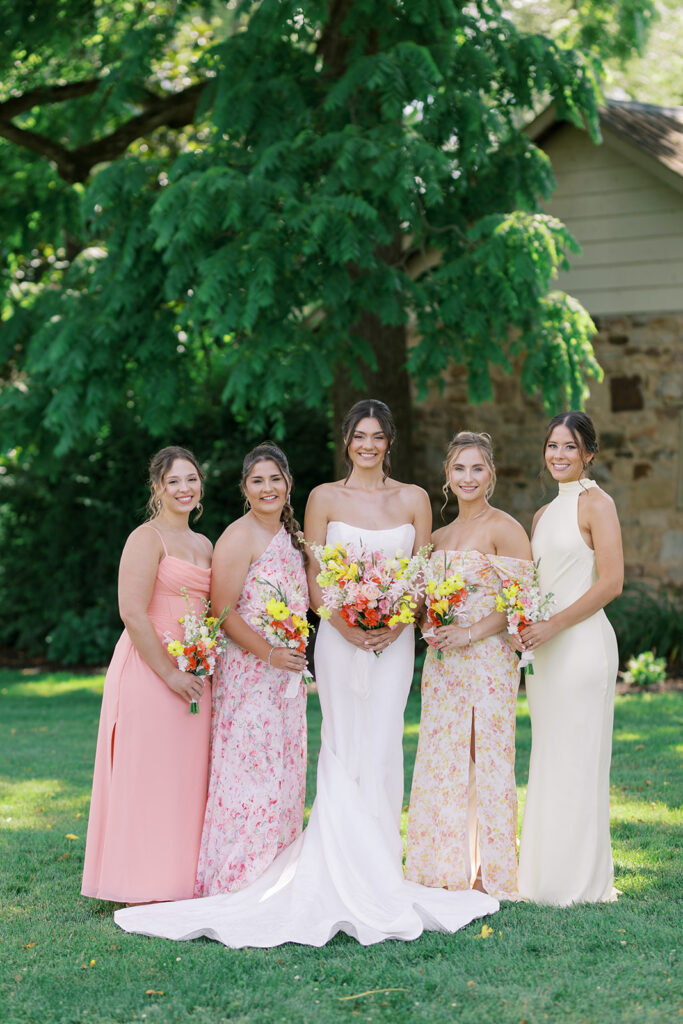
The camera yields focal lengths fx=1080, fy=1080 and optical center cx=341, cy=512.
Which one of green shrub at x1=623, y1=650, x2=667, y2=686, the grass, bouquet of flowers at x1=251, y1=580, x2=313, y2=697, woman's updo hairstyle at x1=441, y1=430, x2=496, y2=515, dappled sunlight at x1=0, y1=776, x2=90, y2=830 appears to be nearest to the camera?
the grass

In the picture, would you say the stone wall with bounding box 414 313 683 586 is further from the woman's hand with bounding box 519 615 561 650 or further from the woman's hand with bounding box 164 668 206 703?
the woman's hand with bounding box 164 668 206 703

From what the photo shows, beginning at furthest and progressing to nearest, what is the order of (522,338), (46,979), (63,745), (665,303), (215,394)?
(215,394)
(665,303)
(522,338)
(63,745)
(46,979)

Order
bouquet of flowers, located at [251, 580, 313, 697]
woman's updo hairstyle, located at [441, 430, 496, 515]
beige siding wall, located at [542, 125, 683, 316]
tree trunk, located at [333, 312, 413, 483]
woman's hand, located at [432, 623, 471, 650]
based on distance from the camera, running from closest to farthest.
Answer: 1. bouquet of flowers, located at [251, 580, 313, 697]
2. woman's hand, located at [432, 623, 471, 650]
3. woman's updo hairstyle, located at [441, 430, 496, 515]
4. tree trunk, located at [333, 312, 413, 483]
5. beige siding wall, located at [542, 125, 683, 316]

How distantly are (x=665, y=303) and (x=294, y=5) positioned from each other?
519cm

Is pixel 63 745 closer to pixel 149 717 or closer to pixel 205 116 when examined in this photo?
pixel 149 717

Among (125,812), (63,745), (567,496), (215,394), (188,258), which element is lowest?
(63,745)

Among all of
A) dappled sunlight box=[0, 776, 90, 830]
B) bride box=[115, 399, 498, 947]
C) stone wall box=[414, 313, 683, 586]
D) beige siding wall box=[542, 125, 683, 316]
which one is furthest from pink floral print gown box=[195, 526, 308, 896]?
beige siding wall box=[542, 125, 683, 316]

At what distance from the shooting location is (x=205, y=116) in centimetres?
1010

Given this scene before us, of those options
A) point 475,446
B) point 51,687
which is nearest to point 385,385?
point 51,687

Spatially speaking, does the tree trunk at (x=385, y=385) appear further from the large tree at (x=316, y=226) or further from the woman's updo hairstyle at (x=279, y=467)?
the woman's updo hairstyle at (x=279, y=467)

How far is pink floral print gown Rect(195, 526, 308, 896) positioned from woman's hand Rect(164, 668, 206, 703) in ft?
0.67

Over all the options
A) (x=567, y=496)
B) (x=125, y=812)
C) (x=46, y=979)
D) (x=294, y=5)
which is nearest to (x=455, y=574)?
(x=567, y=496)

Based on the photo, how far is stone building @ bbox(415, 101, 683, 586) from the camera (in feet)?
38.1

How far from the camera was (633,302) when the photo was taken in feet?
38.7
